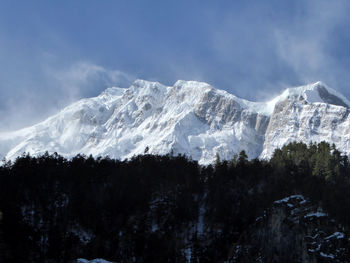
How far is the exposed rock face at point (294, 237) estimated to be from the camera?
2746 inches

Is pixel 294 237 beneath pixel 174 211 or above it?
beneath

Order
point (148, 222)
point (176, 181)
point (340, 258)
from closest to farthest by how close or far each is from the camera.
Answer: point (340, 258)
point (148, 222)
point (176, 181)

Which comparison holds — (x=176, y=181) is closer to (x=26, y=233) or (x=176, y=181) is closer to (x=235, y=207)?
(x=235, y=207)

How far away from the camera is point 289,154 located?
104 meters

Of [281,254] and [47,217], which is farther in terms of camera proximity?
[47,217]

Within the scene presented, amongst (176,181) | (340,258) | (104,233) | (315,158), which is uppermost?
(315,158)

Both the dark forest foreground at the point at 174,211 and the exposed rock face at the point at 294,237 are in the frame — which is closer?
the exposed rock face at the point at 294,237

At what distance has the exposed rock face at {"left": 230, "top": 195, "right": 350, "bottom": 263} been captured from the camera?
2746 inches

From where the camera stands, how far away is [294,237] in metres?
73.4

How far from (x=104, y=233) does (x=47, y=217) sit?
9928 mm

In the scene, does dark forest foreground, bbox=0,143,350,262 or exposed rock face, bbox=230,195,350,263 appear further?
dark forest foreground, bbox=0,143,350,262

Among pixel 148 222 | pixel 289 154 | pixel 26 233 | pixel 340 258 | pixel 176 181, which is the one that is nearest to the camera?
pixel 340 258

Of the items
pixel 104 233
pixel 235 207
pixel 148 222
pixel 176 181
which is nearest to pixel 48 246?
pixel 104 233

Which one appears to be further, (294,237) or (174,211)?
(174,211)
